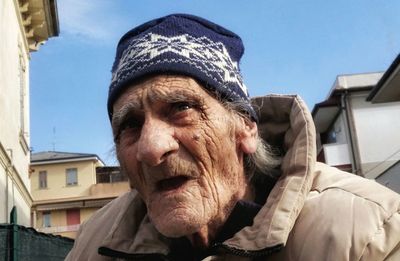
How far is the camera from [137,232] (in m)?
2.24

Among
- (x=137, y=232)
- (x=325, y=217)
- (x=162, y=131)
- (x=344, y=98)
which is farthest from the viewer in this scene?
(x=344, y=98)

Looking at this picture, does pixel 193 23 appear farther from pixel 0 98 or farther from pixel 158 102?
pixel 0 98

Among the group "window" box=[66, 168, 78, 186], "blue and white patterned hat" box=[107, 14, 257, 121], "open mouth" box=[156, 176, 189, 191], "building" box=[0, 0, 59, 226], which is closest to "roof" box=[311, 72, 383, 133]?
"building" box=[0, 0, 59, 226]

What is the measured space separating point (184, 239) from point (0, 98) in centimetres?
1066

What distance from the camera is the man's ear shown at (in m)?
2.20

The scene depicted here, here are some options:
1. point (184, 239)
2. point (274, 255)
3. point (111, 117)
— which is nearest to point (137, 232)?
point (184, 239)

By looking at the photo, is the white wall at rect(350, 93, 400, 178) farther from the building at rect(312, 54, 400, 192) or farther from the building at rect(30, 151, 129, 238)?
the building at rect(30, 151, 129, 238)

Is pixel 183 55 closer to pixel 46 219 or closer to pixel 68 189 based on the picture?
pixel 46 219

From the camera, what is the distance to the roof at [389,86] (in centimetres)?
1479

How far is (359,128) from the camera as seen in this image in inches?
1186

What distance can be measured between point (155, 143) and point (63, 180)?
56994 millimetres

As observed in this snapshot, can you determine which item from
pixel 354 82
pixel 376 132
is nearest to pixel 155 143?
pixel 376 132

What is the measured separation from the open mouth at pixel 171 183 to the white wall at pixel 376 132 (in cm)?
2824

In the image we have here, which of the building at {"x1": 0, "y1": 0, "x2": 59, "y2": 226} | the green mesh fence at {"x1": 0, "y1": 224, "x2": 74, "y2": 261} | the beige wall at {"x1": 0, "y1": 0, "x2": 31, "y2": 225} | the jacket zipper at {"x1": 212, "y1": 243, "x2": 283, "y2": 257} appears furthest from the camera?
the building at {"x1": 0, "y1": 0, "x2": 59, "y2": 226}
